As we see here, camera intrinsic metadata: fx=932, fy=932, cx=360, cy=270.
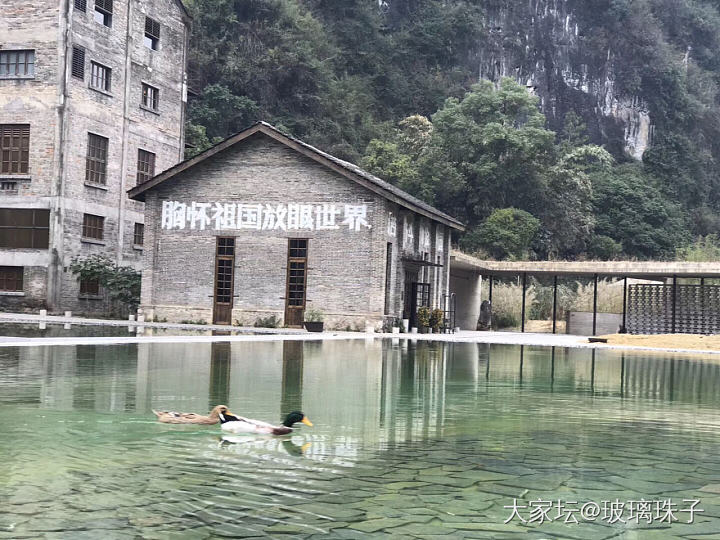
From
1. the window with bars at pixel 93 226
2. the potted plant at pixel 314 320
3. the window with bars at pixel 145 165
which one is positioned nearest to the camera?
the potted plant at pixel 314 320

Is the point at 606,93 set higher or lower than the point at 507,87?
higher

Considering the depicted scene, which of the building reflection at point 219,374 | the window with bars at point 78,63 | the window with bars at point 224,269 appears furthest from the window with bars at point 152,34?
the building reflection at point 219,374

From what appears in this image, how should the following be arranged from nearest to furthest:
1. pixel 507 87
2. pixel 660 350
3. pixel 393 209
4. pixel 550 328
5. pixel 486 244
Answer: pixel 660 350, pixel 393 209, pixel 550 328, pixel 486 244, pixel 507 87

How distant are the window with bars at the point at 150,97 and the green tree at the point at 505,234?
22.6 metres

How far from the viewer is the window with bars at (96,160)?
3684 cm

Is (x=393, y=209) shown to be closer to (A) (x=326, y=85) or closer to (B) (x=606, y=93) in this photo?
(A) (x=326, y=85)

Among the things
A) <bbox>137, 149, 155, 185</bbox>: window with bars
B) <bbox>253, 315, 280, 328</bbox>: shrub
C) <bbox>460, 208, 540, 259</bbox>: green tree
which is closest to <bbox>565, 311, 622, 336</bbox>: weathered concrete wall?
<bbox>253, 315, 280, 328</bbox>: shrub

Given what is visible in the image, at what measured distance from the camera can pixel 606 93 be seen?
3356 inches

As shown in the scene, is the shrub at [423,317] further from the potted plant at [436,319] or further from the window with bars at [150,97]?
the window with bars at [150,97]

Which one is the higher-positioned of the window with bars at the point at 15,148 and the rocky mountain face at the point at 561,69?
the rocky mountain face at the point at 561,69

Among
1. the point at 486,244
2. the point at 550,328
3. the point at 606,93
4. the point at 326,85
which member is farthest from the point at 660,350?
the point at 606,93

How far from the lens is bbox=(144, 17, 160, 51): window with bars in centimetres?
4044

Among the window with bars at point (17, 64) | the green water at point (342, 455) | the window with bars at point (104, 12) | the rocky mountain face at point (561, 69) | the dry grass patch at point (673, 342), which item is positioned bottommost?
the green water at point (342, 455)

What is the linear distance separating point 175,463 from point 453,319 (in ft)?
108
